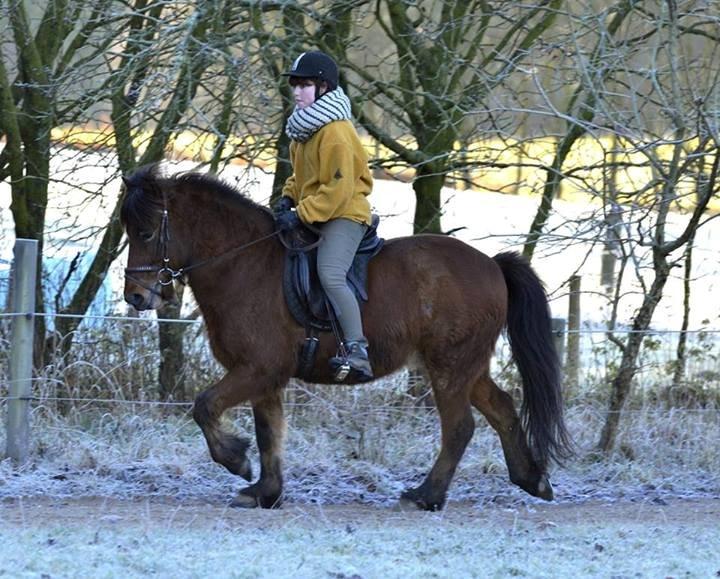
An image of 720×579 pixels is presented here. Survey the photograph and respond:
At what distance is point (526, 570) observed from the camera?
5504 millimetres

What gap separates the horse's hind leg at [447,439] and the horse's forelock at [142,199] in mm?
2066

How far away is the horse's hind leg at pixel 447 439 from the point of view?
748 centimetres

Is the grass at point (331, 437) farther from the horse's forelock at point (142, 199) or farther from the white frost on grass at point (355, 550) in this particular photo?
the horse's forelock at point (142, 199)

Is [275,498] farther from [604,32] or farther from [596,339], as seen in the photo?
[596,339]

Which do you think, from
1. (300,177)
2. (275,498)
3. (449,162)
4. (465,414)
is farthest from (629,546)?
(449,162)

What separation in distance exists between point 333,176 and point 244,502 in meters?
2.09

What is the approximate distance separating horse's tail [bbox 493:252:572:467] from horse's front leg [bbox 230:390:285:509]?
5.43ft

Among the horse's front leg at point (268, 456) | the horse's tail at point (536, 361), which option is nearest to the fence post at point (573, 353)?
the horse's tail at point (536, 361)

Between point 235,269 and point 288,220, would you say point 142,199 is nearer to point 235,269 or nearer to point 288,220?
point 235,269

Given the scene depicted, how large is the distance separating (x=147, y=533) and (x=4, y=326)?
401 centimetres

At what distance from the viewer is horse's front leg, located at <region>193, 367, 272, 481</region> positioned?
7.05m

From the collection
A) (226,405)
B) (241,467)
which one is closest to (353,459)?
(241,467)

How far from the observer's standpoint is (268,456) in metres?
7.45

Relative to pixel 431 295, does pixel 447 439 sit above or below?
below
